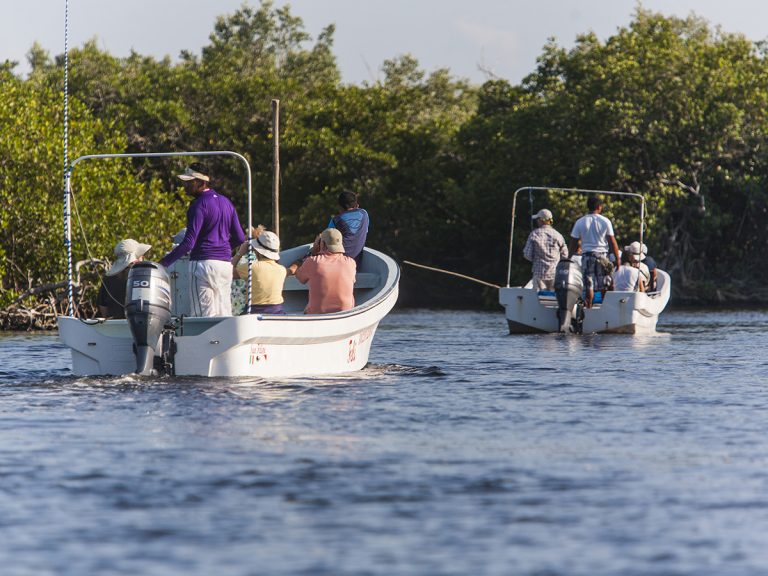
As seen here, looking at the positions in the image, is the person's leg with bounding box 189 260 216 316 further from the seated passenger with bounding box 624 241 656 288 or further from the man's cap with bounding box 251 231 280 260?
the seated passenger with bounding box 624 241 656 288

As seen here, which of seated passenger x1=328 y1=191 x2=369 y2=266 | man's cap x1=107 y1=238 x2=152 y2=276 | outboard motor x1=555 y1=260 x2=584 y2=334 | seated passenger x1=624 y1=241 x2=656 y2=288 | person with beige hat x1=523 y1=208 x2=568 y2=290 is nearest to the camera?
man's cap x1=107 y1=238 x2=152 y2=276

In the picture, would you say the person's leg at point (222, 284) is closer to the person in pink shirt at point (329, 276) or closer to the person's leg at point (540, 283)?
the person in pink shirt at point (329, 276)

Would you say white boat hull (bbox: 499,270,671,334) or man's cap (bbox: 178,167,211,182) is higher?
man's cap (bbox: 178,167,211,182)

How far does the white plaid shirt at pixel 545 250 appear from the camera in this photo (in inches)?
878

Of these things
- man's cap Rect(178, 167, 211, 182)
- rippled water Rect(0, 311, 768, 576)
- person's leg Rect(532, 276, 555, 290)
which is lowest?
rippled water Rect(0, 311, 768, 576)

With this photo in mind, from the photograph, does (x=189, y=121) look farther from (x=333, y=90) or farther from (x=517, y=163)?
(x=517, y=163)

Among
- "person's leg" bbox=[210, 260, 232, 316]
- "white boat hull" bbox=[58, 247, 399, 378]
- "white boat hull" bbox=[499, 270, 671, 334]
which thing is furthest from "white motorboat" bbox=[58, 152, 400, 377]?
"white boat hull" bbox=[499, 270, 671, 334]

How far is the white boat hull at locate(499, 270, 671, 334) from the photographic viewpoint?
22438 mm

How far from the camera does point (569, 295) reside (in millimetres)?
21969

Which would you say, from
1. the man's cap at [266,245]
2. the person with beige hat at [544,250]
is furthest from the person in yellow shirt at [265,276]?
the person with beige hat at [544,250]

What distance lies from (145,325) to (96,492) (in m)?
4.71

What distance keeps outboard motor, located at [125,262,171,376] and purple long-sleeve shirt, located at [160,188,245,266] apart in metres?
0.47

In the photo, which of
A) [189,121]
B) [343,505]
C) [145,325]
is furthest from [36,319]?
[189,121]

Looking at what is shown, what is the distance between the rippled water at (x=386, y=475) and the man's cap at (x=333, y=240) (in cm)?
137
